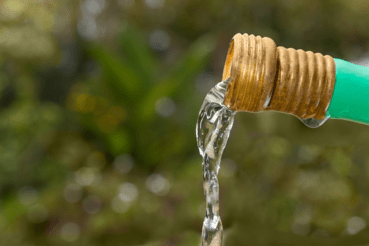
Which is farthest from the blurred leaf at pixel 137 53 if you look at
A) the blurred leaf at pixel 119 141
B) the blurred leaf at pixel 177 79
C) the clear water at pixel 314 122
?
the clear water at pixel 314 122

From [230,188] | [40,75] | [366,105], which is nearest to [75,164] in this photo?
[40,75]

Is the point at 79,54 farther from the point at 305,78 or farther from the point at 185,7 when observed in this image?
the point at 305,78

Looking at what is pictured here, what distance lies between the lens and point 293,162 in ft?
1.72

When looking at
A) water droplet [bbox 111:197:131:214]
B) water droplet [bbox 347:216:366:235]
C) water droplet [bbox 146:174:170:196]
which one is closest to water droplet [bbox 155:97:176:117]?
water droplet [bbox 146:174:170:196]

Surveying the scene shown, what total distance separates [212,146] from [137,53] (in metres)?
1.92

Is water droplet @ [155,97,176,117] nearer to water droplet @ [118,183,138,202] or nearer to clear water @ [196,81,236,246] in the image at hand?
water droplet @ [118,183,138,202]

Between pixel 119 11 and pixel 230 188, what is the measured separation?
2.52 meters

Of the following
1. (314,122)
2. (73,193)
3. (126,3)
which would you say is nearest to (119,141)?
(73,193)

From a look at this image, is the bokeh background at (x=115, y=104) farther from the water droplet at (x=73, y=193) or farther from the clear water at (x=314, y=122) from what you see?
the clear water at (x=314, y=122)

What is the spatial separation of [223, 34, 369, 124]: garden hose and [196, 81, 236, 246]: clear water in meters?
0.10

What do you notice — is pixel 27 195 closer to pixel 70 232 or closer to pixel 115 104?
pixel 70 232

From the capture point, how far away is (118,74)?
2.06 metres

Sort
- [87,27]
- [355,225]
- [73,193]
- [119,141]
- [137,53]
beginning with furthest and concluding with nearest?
[87,27] → [137,53] → [119,141] → [73,193] → [355,225]

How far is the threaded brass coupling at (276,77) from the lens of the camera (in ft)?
0.89
